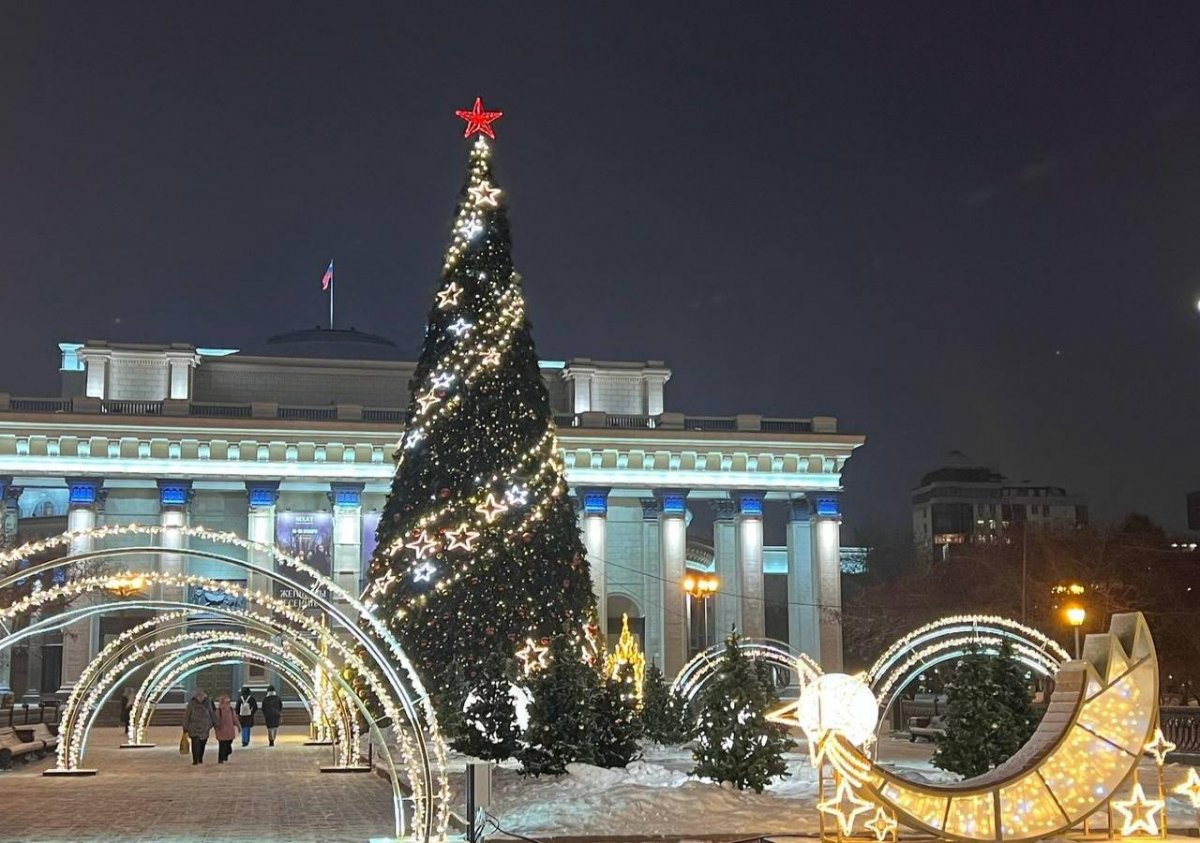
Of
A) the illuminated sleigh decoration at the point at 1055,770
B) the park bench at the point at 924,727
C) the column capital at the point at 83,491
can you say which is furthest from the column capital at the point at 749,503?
the illuminated sleigh decoration at the point at 1055,770

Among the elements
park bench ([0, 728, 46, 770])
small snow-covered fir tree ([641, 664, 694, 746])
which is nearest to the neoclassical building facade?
park bench ([0, 728, 46, 770])

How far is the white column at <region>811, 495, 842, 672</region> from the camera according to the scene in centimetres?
6356

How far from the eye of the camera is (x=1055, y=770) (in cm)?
1372

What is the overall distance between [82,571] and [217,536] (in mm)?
41104

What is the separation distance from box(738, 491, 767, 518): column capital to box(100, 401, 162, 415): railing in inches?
944

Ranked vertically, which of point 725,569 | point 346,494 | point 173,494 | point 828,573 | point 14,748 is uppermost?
point 346,494

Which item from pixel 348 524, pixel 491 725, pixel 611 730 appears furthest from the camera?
pixel 348 524

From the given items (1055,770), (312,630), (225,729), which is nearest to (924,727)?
(225,729)

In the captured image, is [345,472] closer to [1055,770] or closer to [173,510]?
[173,510]

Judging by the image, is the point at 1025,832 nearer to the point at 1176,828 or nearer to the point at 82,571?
the point at 1176,828

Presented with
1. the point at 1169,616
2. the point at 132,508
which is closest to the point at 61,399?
the point at 132,508

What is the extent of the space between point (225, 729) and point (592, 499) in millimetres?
34385

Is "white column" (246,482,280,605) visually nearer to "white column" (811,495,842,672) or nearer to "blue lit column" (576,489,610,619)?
"blue lit column" (576,489,610,619)

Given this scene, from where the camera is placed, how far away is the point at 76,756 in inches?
1076
